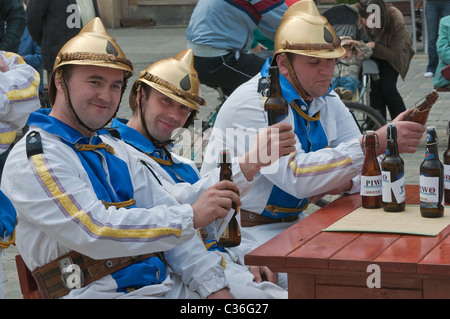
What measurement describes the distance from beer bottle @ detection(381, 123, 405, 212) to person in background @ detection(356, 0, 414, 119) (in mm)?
5242

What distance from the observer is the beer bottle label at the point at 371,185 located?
3.51m

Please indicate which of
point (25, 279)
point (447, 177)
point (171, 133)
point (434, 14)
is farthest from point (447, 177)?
point (434, 14)

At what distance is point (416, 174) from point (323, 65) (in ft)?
11.8

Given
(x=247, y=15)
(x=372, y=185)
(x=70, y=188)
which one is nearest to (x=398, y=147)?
(x=372, y=185)

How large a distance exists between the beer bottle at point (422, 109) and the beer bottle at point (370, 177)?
0.88 feet

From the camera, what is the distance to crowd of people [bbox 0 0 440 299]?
2.83 metres

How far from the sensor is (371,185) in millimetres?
3518

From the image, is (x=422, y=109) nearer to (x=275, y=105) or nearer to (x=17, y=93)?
(x=275, y=105)

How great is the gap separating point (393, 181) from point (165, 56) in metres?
12.5

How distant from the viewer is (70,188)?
2.80 m

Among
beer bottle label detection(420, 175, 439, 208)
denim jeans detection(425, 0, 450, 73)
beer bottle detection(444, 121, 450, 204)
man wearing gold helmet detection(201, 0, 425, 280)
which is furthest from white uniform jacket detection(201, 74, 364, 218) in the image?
denim jeans detection(425, 0, 450, 73)

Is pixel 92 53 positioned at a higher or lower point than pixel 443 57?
higher

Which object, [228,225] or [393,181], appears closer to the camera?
[228,225]
